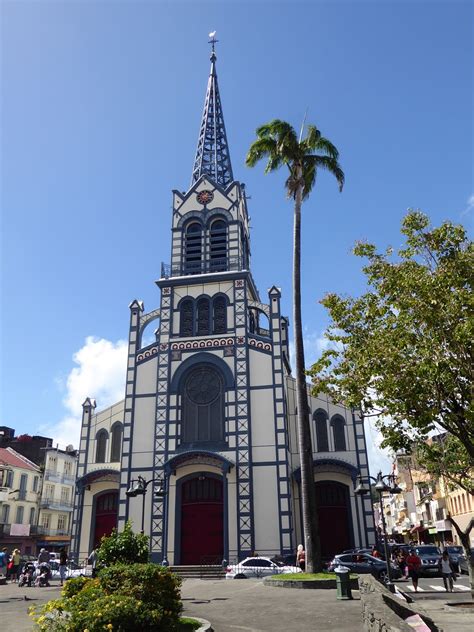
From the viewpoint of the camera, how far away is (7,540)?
145 ft

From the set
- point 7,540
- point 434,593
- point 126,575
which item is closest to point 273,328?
point 434,593

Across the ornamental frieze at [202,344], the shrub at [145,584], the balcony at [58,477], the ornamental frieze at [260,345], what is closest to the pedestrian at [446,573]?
the shrub at [145,584]

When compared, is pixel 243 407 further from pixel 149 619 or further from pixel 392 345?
pixel 149 619

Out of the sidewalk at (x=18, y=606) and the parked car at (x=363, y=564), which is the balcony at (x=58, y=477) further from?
the parked car at (x=363, y=564)

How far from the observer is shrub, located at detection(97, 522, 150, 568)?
1135 centimetres

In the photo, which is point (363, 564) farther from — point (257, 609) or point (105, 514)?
point (105, 514)

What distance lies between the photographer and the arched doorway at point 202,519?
30203 millimetres

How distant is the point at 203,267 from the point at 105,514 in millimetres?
17216

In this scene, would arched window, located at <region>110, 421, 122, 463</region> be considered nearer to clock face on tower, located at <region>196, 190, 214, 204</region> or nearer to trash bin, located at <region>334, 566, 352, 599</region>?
clock face on tower, located at <region>196, 190, 214, 204</region>

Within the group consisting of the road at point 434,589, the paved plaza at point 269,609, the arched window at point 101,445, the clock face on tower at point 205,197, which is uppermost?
the clock face on tower at point 205,197

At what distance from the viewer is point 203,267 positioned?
3731 cm

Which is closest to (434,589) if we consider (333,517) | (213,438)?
(333,517)

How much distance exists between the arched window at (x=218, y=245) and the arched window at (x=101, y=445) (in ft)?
43.0

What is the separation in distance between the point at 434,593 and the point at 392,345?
36.8 ft
